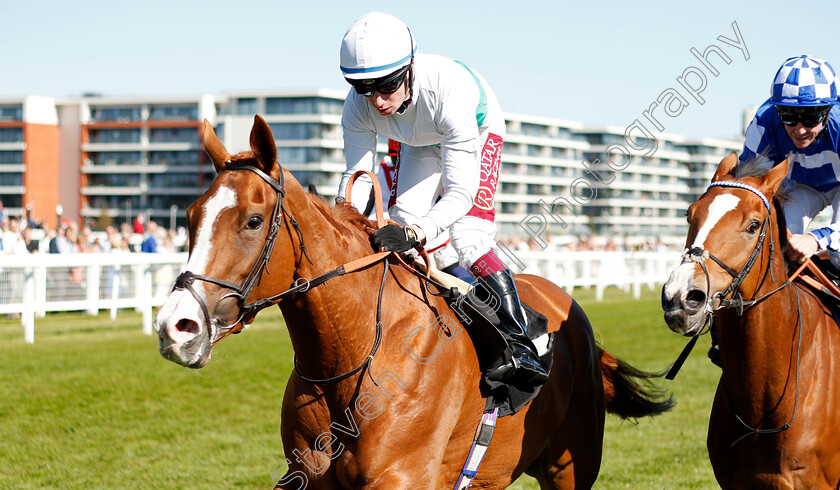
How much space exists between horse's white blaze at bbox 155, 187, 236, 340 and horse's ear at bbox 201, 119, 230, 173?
261 mm

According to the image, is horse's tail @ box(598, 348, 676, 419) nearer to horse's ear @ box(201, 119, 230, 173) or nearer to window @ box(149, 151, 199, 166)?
horse's ear @ box(201, 119, 230, 173)

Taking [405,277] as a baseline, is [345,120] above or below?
above

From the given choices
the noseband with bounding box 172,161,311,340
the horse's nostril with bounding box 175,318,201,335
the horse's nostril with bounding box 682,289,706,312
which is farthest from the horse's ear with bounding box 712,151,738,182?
the horse's nostril with bounding box 175,318,201,335

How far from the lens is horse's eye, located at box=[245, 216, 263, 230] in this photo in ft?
9.29

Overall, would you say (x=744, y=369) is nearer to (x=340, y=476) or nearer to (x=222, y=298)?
(x=340, y=476)

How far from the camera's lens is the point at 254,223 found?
2.85 meters

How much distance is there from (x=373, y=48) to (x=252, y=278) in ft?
3.85

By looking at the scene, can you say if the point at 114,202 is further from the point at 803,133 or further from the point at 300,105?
the point at 803,133

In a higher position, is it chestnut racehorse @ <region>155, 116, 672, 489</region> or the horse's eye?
the horse's eye

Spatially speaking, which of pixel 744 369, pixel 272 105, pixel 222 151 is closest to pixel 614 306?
pixel 744 369

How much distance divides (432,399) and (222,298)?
1.07 meters

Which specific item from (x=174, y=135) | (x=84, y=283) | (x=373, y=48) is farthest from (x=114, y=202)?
(x=373, y=48)

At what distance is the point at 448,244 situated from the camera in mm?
4254

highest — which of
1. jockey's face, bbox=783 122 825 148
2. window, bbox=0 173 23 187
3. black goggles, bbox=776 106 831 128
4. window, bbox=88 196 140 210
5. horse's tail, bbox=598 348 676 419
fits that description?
black goggles, bbox=776 106 831 128
